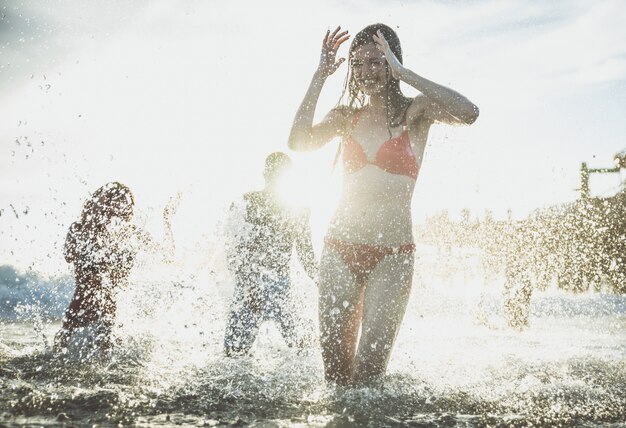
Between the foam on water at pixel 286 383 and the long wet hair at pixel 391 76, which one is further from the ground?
the long wet hair at pixel 391 76

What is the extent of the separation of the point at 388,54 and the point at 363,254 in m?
1.22

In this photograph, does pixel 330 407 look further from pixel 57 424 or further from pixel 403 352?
pixel 403 352

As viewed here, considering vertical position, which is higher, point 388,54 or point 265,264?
point 388,54

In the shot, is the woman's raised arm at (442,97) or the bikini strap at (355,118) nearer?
the woman's raised arm at (442,97)

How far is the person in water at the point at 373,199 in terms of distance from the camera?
243 cm

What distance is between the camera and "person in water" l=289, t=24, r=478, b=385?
7.97 feet

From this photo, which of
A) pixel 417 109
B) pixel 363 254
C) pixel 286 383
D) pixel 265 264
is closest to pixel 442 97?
pixel 417 109

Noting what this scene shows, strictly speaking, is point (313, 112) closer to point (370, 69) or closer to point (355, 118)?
point (355, 118)

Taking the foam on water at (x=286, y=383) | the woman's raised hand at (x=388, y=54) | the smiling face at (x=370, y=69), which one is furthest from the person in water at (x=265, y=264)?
the woman's raised hand at (x=388, y=54)

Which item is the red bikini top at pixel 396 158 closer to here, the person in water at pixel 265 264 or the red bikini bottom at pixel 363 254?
the red bikini bottom at pixel 363 254

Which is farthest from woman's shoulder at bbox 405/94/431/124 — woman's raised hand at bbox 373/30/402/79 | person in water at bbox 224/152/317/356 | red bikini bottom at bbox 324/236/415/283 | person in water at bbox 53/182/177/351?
person in water at bbox 53/182/177/351

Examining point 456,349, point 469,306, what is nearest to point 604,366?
point 456,349

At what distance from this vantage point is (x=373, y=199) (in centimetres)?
258

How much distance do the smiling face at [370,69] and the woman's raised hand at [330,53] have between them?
116mm
